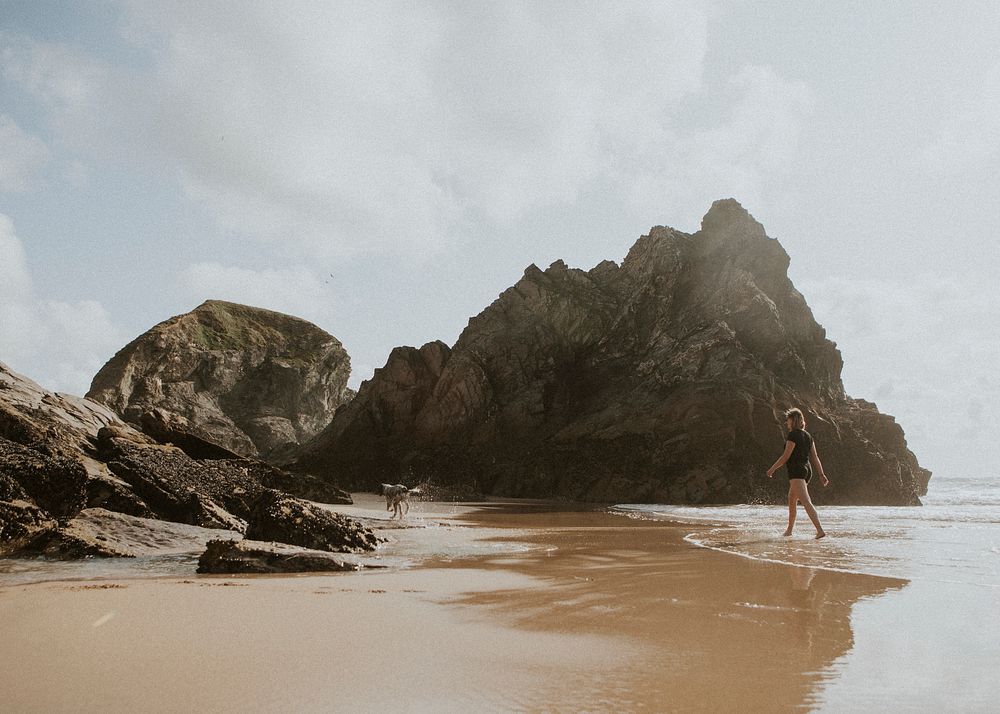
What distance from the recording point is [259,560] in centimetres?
586

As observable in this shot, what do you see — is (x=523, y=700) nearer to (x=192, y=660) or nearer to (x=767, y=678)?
(x=767, y=678)

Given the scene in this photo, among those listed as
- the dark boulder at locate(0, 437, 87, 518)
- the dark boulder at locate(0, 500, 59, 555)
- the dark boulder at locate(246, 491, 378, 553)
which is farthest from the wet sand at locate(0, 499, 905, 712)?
the dark boulder at locate(0, 437, 87, 518)

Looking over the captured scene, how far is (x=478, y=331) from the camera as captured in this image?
42250mm

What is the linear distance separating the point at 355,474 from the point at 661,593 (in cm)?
3453

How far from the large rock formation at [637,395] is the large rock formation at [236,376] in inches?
547

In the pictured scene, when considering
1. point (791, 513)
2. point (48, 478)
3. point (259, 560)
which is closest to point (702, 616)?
point (259, 560)

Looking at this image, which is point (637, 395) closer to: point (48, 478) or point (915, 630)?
point (48, 478)

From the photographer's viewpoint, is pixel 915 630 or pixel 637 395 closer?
pixel 915 630

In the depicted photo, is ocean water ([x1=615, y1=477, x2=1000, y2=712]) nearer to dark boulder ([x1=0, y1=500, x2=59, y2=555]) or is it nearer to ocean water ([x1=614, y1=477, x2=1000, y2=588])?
ocean water ([x1=614, y1=477, x2=1000, y2=588])

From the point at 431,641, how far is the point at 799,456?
350 inches

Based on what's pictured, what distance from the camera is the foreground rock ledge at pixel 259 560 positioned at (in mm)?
5699

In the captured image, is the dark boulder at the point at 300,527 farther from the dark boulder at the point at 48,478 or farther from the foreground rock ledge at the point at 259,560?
the dark boulder at the point at 48,478

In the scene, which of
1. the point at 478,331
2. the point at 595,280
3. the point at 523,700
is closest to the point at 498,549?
the point at 523,700

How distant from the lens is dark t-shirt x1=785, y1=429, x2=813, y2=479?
10297mm
